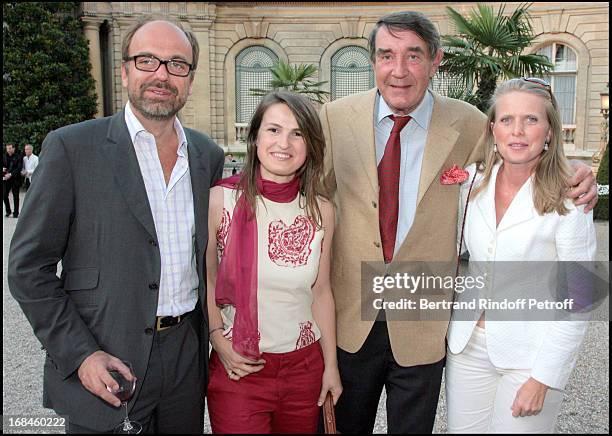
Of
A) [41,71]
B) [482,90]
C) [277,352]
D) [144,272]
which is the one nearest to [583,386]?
[277,352]

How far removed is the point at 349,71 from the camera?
23250 mm

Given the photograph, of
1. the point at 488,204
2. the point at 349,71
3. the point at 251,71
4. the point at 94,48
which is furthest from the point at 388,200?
the point at 94,48

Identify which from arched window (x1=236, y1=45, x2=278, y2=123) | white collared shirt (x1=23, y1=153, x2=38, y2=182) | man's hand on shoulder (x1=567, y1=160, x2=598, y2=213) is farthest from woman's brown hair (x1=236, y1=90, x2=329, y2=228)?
arched window (x1=236, y1=45, x2=278, y2=123)

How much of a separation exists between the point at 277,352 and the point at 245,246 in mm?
444

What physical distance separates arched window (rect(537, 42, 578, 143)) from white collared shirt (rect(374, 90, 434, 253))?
73.1 feet

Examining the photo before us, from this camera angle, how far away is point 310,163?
2359 mm

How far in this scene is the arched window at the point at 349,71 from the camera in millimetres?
23219

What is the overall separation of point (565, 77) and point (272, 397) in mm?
23887

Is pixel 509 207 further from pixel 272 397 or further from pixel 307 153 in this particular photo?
pixel 272 397

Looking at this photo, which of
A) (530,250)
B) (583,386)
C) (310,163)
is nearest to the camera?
(530,250)

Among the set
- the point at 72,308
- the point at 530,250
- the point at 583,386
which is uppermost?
the point at 530,250

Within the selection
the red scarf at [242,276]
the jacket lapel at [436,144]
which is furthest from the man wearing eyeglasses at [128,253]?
the jacket lapel at [436,144]

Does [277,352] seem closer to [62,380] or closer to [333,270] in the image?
[333,270]

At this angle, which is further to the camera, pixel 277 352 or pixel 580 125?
pixel 580 125
